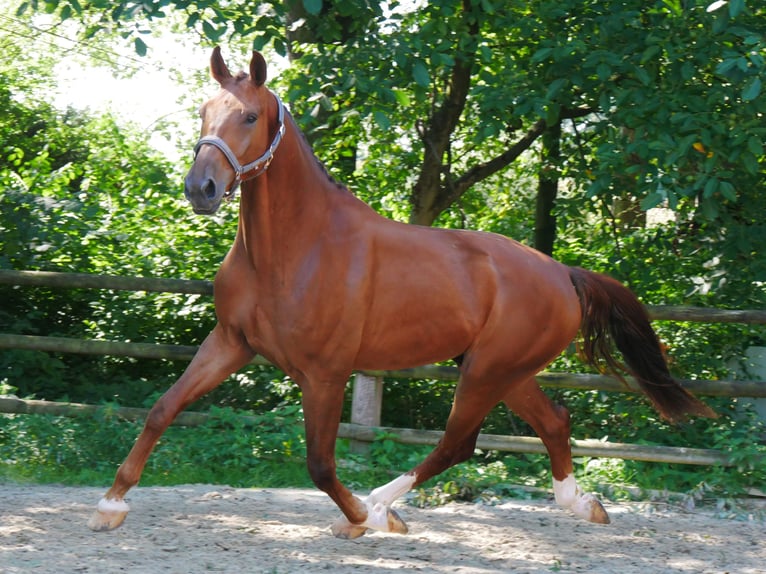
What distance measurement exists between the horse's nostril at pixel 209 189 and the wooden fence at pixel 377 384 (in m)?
2.90

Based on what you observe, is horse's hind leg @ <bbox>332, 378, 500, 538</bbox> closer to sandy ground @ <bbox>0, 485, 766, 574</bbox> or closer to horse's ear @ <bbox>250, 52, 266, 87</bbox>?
sandy ground @ <bbox>0, 485, 766, 574</bbox>

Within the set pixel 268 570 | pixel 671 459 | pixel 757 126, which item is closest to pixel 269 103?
pixel 268 570

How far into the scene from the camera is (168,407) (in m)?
4.25

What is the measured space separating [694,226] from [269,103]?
4278 millimetres

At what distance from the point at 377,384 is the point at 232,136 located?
3040 mm

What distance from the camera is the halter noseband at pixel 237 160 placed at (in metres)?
3.76

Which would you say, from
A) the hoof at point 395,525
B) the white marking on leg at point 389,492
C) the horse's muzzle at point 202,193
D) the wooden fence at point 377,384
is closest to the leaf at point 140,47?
the wooden fence at point 377,384

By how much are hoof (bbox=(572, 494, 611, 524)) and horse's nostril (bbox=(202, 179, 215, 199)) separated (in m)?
2.68

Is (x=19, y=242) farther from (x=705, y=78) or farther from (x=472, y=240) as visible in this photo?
(x=705, y=78)

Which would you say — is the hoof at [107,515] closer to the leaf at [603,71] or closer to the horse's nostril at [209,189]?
the horse's nostril at [209,189]

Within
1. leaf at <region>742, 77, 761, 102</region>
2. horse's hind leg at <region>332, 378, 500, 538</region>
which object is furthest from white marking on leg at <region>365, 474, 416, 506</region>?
leaf at <region>742, 77, 761, 102</region>

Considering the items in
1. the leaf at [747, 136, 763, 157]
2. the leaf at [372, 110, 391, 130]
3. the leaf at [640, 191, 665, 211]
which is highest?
the leaf at [372, 110, 391, 130]

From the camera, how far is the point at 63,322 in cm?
785

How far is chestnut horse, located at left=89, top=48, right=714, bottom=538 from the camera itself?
13.2 ft
